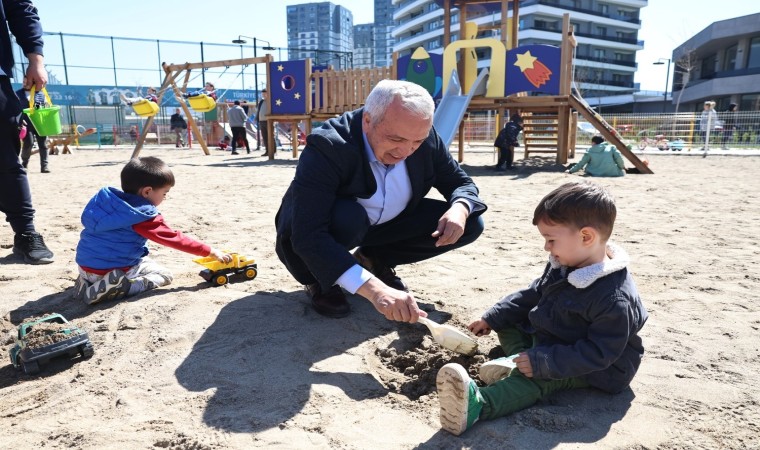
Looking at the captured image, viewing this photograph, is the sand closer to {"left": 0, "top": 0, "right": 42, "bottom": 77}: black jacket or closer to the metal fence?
{"left": 0, "top": 0, "right": 42, "bottom": 77}: black jacket

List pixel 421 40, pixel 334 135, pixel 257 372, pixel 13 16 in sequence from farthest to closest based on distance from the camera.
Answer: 1. pixel 421 40
2. pixel 13 16
3. pixel 334 135
4. pixel 257 372

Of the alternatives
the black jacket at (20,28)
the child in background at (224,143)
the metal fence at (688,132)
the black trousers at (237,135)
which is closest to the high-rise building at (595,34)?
the metal fence at (688,132)

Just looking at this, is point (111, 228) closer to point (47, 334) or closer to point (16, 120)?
point (47, 334)

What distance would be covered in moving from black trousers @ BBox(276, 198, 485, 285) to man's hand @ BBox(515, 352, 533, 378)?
36.8 inches

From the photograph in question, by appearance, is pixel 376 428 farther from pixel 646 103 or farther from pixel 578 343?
pixel 646 103

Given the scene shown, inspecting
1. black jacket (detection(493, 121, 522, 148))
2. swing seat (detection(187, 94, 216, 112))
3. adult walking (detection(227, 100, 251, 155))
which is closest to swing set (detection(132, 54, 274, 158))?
swing seat (detection(187, 94, 216, 112))

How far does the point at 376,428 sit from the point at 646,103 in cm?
5523

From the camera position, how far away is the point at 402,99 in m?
2.06

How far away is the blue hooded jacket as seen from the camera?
264 cm

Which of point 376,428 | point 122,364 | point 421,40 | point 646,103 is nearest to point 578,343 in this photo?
point 376,428

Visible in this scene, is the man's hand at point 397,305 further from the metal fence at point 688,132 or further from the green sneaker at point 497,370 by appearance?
the metal fence at point 688,132

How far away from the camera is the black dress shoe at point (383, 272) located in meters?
2.92

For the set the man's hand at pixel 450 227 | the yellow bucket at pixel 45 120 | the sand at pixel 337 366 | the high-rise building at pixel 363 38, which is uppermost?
the high-rise building at pixel 363 38

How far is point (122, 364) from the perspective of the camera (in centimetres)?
210
